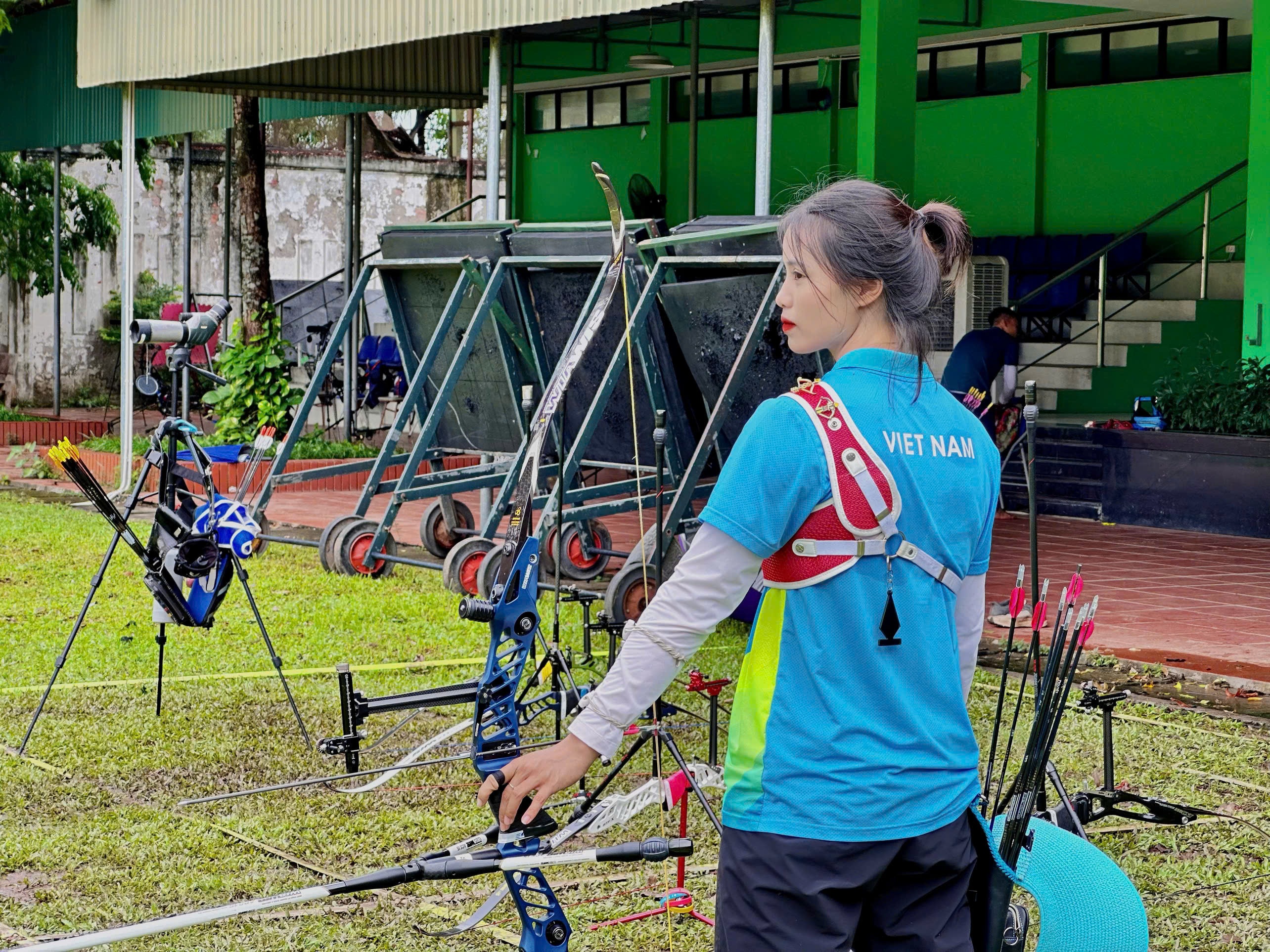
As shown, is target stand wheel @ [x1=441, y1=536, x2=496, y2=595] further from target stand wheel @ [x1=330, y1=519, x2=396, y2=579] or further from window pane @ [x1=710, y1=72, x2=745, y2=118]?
window pane @ [x1=710, y1=72, x2=745, y2=118]

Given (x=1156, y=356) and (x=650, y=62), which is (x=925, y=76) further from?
(x=1156, y=356)

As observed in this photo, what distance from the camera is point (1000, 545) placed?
439 inches

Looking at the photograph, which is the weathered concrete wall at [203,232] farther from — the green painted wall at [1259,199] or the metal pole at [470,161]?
the green painted wall at [1259,199]

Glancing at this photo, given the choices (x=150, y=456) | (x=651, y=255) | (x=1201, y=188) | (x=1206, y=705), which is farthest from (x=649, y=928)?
(x=1201, y=188)

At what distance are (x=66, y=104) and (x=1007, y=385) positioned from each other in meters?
11.9

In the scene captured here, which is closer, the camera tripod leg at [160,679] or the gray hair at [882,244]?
the gray hair at [882,244]

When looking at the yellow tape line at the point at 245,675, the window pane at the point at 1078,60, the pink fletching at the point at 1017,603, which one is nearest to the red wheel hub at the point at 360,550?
the yellow tape line at the point at 245,675

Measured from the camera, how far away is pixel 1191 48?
15.9 m

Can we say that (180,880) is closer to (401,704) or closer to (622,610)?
(401,704)

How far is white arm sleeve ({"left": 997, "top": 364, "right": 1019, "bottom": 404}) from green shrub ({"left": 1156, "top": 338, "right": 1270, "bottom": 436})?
1027 mm

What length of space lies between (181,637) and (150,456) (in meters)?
2.11

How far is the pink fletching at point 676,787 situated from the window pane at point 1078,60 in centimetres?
1459

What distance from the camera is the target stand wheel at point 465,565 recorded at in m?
9.21

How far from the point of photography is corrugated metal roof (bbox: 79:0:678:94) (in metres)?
10.2
